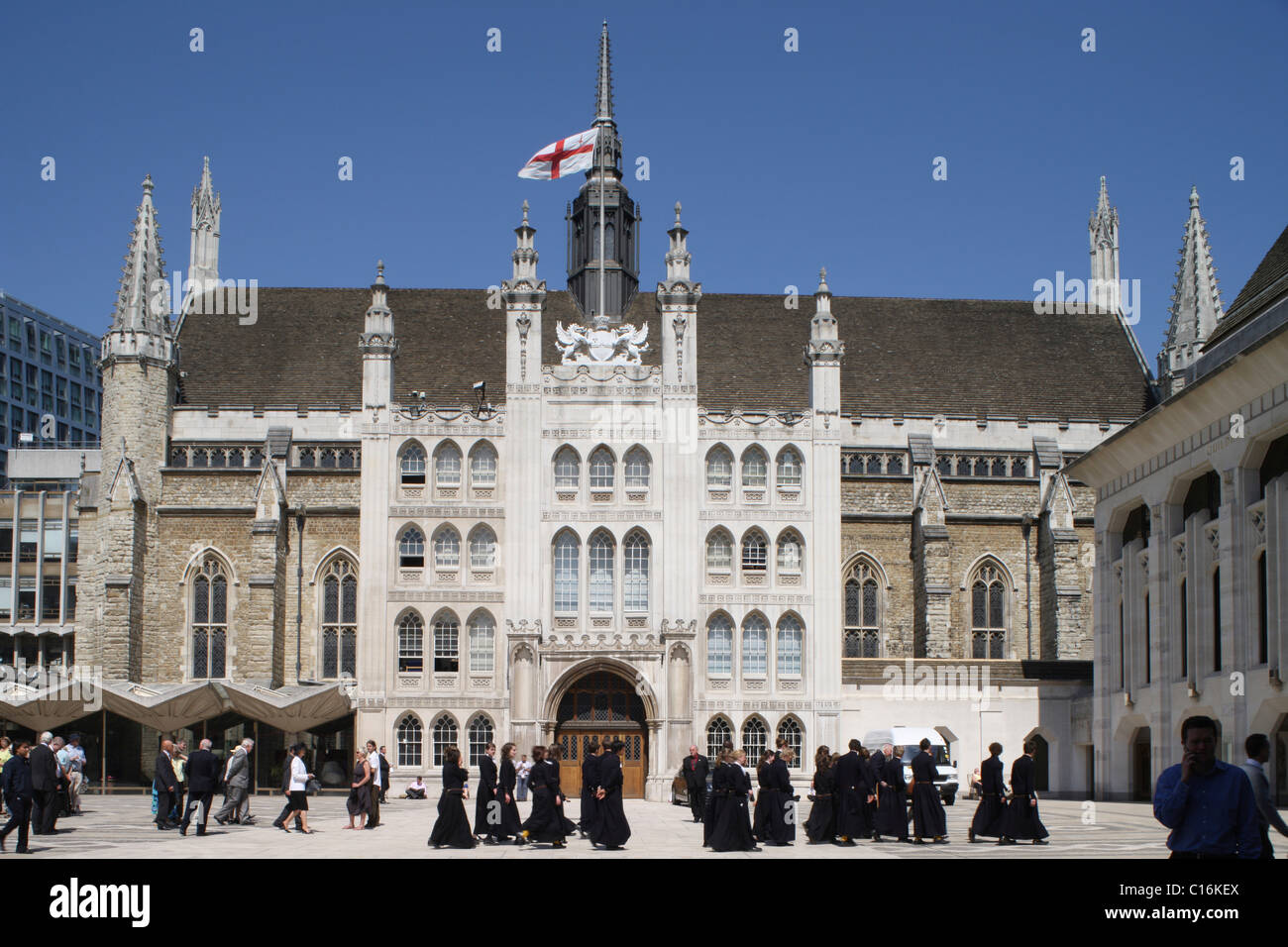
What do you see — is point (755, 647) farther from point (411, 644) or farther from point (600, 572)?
point (411, 644)

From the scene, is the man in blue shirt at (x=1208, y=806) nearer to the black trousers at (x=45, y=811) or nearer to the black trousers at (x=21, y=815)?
the black trousers at (x=21, y=815)

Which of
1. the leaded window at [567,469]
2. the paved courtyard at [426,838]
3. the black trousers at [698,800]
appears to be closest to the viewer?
the paved courtyard at [426,838]

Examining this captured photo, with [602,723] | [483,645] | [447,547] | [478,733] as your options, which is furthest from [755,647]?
[447,547]

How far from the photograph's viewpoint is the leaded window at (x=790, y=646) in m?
51.8

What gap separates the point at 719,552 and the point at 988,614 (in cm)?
1059

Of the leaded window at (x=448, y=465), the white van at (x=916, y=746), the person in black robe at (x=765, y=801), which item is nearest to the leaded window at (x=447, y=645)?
the leaded window at (x=448, y=465)

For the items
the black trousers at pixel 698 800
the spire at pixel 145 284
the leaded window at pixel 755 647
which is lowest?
the black trousers at pixel 698 800

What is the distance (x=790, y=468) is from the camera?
5244cm

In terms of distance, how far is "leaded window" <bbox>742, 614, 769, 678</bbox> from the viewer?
51.8 metres

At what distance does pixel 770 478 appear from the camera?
171ft

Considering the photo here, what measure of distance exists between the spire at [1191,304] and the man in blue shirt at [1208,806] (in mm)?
51190

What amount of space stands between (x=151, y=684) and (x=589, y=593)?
14019mm
